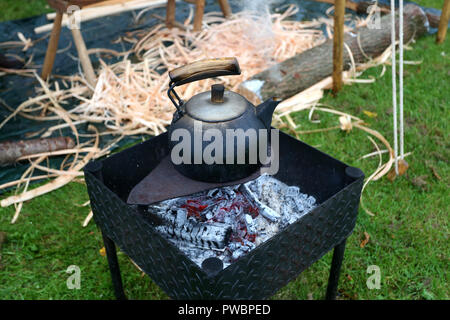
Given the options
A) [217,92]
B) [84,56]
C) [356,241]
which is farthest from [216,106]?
[84,56]

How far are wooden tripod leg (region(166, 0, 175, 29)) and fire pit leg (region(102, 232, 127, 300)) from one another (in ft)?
12.8

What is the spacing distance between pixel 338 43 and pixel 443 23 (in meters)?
1.95

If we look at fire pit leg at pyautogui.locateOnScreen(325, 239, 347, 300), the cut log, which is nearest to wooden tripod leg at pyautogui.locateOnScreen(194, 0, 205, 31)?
the cut log

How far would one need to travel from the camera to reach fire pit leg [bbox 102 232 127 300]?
7.61ft

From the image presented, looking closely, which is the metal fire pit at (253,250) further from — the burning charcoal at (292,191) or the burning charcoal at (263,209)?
the burning charcoal at (263,209)

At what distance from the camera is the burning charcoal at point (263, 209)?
2215mm

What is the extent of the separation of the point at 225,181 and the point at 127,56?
369cm

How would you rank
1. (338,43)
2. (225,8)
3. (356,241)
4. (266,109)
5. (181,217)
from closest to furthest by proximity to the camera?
(266,109), (181,217), (356,241), (338,43), (225,8)

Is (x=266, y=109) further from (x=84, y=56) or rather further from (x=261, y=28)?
(x=261, y=28)

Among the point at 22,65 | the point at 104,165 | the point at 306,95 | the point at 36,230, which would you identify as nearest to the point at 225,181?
the point at 104,165

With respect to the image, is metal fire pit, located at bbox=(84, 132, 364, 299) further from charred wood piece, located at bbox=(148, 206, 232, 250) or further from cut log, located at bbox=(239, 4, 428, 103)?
cut log, located at bbox=(239, 4, 428, 103)

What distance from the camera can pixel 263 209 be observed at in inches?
87.7

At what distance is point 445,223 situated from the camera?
3.09 metres
